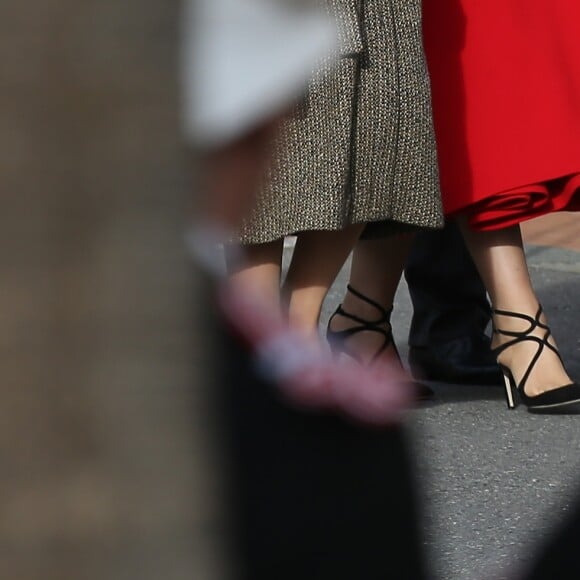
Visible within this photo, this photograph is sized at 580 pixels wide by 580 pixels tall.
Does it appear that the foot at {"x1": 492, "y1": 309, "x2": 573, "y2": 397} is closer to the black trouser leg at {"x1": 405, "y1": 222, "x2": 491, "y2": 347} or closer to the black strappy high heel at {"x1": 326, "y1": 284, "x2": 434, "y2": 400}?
the black strappy high heel at {"x1": 326, "y1": 284, "x2": 434, "y2": 400}

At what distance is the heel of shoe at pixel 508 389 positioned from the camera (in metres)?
3.82

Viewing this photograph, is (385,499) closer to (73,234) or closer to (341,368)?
(341,368)

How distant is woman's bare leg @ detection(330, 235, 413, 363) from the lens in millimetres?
3857

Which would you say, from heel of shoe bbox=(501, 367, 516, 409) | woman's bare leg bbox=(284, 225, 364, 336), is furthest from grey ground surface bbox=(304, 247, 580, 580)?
woman's bare leg bbox=(284, 225, 364, 336)

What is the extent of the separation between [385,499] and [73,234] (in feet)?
1.63

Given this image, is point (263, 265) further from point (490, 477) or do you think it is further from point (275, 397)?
point (275, 397)

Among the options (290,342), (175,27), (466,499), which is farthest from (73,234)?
(466,499)

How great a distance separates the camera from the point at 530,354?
12.3 ft

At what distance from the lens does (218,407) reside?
0.96m

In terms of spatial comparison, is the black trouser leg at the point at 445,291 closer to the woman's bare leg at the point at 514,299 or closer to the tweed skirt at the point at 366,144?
the woman's bare leg at the point at 514,299

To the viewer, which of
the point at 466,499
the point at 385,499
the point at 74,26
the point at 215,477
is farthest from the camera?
the point at 466,499

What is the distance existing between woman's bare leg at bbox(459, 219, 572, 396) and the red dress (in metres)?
0.06

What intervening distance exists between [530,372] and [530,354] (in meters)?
0.05

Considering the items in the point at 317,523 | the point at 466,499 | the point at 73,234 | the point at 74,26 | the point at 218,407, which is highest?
the point at 74,26
